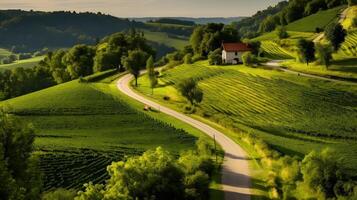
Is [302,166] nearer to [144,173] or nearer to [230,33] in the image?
[144,173]

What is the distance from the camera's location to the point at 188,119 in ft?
243

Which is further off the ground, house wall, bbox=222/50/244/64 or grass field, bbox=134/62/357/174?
house wall, bbox=222/50/244/64

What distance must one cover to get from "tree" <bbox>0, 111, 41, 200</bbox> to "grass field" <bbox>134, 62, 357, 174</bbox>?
3644 cm

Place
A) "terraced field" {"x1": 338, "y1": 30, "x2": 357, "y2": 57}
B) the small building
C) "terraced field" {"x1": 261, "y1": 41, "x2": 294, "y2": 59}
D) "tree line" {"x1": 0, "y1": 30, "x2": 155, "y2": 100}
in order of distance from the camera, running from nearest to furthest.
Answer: "terraced field" {"x1": 338, "y1": 30, "x2": 357, "y2": 57} < the small building < "terraced field" {"x1": 261, "y1": 41, "x2": 294, "y2": 59} < "tree line" {"x1": 0, "y1": 30, "x2": 155, "y2": 100}

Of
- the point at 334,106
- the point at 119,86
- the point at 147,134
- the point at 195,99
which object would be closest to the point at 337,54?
the point at 334,106

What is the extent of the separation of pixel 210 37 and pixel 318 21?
55.9 meters

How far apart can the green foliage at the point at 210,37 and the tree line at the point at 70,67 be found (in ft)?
52.3

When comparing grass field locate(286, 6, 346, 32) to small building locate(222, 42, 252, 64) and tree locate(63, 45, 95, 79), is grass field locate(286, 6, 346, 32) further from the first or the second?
tree locate(63, 45, 95, 79)

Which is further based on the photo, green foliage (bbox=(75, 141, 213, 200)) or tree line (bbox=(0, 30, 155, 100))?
tree line (bbox=(0, 30, 155, 100))

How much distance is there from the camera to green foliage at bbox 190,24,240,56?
131 metres

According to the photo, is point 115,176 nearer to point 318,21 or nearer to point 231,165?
point 231,165

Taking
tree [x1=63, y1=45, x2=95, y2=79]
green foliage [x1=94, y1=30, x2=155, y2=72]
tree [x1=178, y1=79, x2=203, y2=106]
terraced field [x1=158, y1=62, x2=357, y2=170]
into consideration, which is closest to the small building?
terraced field [x1=158, y1=62, x2=357, y2=170]

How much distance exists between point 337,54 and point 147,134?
58.9 meters

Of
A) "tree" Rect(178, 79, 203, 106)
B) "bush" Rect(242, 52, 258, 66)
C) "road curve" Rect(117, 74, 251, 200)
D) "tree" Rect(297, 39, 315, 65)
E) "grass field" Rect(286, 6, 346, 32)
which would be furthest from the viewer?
"grass field" Rect(286, 6, 346, 32)
